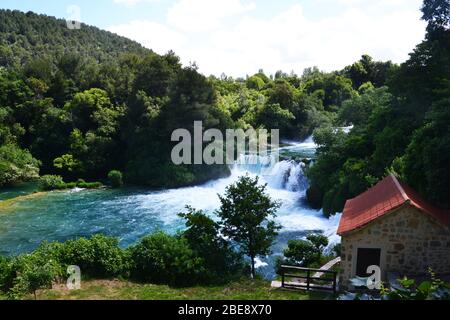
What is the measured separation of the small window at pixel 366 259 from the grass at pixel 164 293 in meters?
1.23

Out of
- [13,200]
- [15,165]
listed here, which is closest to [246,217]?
[13,200]

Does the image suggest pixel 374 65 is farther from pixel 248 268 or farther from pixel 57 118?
pixel 248 268

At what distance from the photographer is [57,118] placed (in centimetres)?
4172

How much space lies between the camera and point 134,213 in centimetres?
2634

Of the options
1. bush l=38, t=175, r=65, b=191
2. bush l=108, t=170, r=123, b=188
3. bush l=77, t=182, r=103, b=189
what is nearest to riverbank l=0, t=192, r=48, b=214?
bush l=38, t=175, r=65, b=191

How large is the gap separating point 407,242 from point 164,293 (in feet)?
23.9

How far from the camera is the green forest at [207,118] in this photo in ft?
68.0

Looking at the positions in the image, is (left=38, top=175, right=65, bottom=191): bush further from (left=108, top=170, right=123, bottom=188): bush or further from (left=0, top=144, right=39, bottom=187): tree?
(left=108, top=170, right=123, bottom=188): bush

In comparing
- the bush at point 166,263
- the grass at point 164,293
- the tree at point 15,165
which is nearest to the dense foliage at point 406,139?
the grass at point 164,293

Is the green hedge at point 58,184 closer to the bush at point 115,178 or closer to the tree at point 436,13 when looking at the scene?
the bush at point 115,178

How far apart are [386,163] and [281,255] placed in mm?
7555

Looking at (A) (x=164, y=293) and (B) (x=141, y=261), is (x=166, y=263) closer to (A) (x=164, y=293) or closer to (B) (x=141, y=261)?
(B) (x=141, y=261)
